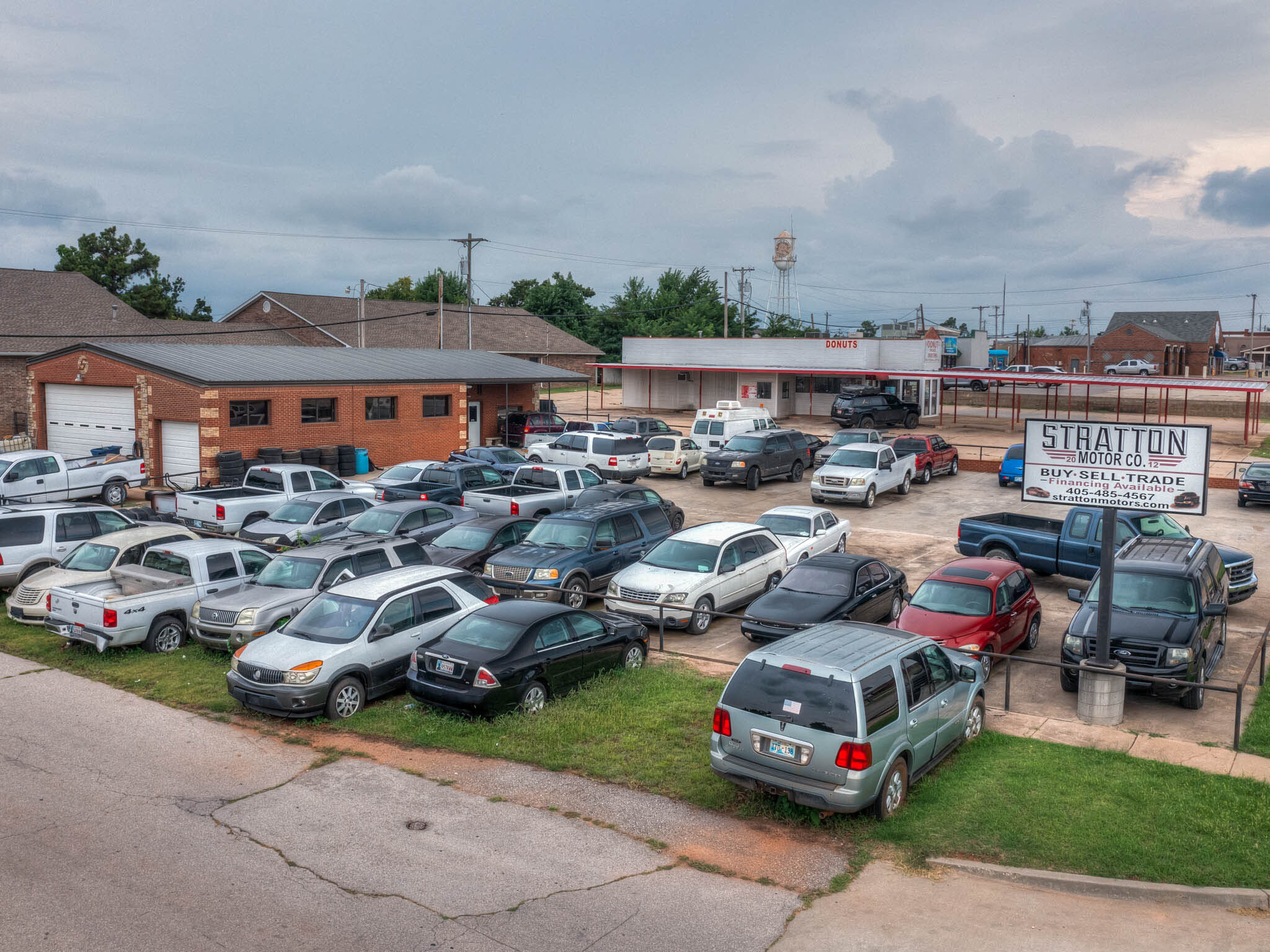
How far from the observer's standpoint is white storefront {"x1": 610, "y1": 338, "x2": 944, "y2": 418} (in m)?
52.4

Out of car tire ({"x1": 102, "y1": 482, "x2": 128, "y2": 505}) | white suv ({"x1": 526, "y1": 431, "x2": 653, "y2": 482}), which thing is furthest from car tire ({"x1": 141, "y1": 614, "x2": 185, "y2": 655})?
white suv ({"x1": 526, "y1": 431, "x2": 653, "y2": 482})

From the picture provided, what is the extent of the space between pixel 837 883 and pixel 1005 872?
146cm

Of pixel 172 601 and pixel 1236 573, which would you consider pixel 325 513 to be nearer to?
pixel 172 601

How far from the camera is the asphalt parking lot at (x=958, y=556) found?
13281mm

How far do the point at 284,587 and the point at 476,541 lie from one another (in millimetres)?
4515

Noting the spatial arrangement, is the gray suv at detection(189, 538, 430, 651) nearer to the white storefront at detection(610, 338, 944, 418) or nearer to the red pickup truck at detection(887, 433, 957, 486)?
the red pickup truck at detection(887, 433, 957, 486)

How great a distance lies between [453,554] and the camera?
61.9 ft

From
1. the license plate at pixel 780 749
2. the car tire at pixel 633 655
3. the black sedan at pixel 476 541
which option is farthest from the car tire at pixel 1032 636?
the black sedan at pixel 476 541

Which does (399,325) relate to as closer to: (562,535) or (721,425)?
(721,425)

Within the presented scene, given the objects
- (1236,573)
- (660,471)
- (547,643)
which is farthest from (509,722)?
(660,471)

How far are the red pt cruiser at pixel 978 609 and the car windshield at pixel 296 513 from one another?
12451 millimetres

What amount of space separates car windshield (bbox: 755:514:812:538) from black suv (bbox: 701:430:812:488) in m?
11.4

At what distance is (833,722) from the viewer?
29.6 ft

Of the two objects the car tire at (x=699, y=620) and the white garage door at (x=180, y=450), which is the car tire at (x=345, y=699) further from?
the white garage door at (x=180, y=450)
